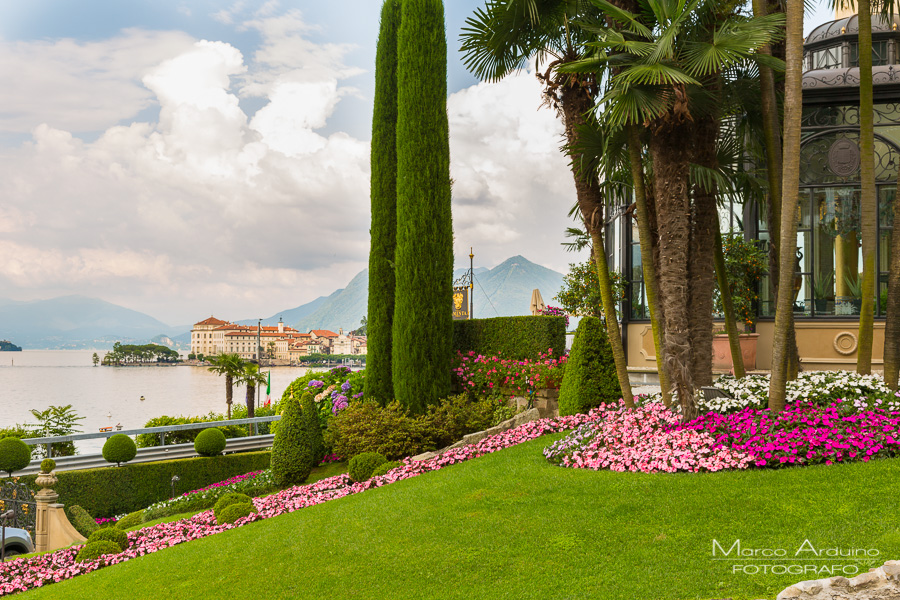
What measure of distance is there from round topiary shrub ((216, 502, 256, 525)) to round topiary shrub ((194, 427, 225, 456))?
5912mm

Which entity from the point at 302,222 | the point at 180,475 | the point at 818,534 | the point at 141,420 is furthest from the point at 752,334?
the point at 141,420

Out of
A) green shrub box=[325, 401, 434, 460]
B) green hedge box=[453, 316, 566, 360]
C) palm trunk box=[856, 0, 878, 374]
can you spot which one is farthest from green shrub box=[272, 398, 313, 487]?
palm trunk box=[856, 0, 878, 374]

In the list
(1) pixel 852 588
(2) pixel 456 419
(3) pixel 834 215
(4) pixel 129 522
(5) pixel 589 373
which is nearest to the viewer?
(1) pixel 852 588

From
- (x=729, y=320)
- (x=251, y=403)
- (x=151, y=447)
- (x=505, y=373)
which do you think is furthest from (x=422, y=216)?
(x=251, y=403)

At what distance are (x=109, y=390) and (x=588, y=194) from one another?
78737 millimetres

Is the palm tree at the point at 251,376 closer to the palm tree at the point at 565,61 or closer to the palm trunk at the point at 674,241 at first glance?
the palm tree at the point at 565,61

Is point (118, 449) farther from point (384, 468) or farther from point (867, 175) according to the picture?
point (867, 175)

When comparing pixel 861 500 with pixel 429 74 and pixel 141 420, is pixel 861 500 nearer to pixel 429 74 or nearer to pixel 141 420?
pixel 429 74

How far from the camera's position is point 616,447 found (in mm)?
6301

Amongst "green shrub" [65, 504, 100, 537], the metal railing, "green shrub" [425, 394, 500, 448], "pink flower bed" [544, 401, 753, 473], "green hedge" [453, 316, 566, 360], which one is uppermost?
"green hedge" [453, 316, 566, 360]

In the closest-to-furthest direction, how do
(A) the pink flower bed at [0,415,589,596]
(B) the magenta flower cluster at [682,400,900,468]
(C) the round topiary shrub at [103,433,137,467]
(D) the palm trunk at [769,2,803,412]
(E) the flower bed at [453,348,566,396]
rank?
1. (B) the magenta flower cluster at [682,400,900,468]
2. (D) the palm trunk at [769,2,803,412]
3. (A) the pink flower bed at [0,415,589,596]
4. (E) the flower bed at [453,348,566,396]
5. (C) the round topiary shrub at [103,433,137,467]

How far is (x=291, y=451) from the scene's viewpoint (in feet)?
32.5

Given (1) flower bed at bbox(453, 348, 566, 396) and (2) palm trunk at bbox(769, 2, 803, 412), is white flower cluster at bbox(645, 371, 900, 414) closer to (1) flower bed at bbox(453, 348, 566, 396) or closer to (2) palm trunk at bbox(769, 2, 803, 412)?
(2) palm trunk at bbox(769, 2, 803, 412)

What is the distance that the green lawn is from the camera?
3588 mm
